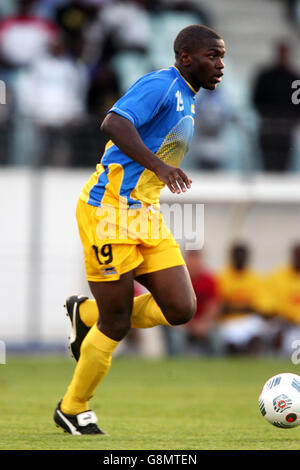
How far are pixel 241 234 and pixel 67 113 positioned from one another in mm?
2926

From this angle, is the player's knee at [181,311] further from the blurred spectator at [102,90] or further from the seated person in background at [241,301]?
the blurred spectator at [102,90]

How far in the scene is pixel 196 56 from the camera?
6.19 meters

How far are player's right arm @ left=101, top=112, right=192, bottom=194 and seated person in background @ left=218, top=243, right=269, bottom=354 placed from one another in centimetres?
767

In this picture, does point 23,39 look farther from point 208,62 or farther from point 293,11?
point 208,62

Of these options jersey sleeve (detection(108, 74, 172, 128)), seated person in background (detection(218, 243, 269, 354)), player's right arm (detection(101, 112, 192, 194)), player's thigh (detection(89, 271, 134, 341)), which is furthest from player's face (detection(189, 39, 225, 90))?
seated person in background (detection(218, 243, 269, 354))

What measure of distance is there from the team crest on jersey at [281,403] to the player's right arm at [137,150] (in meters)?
1.43

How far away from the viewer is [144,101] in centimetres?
596

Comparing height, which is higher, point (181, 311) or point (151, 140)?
point (151, 140)

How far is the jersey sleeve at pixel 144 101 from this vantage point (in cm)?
593

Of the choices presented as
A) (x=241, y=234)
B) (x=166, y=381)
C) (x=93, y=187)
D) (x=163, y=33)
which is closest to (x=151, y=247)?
(x=93, y=187)

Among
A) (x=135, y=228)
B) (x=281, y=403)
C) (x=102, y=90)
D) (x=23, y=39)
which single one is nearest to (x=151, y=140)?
(x=135, y=228)

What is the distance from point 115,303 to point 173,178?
35.5 inches

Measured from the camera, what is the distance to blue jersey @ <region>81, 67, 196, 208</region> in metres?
6.03

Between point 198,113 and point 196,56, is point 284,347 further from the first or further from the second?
point 196,56
